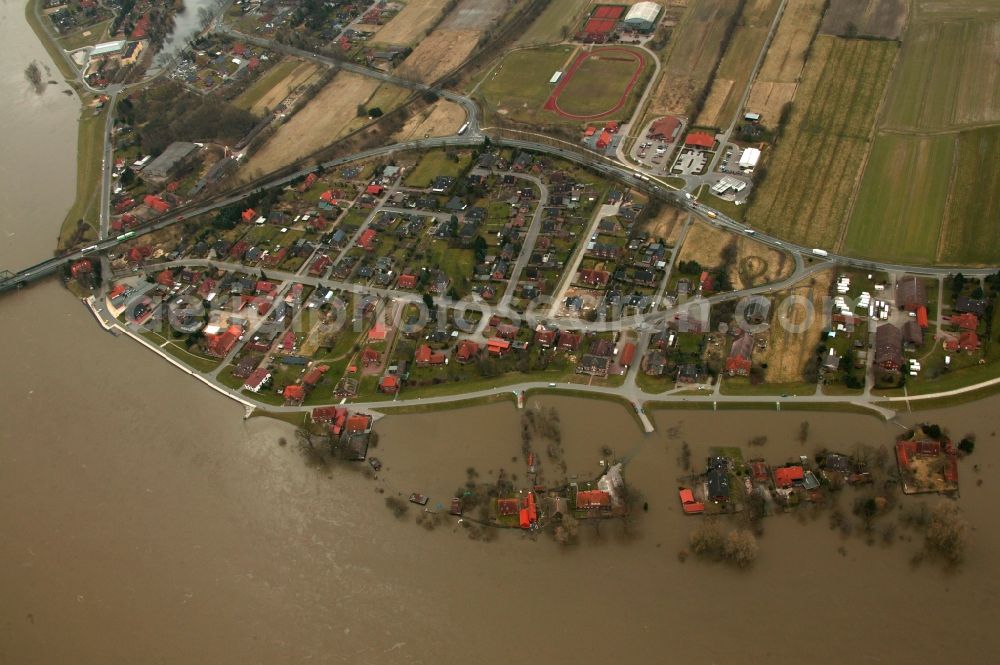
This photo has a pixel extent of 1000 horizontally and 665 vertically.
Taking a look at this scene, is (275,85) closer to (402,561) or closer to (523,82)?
(523,82)

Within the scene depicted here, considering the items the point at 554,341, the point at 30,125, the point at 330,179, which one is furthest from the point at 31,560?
the point at 30,125

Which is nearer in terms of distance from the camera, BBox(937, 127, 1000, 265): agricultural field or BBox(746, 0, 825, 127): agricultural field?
BBox(937, 127, 1000, 265): agricultural field

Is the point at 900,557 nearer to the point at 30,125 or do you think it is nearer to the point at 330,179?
the point at 330,179

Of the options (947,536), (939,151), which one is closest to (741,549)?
(947,536)

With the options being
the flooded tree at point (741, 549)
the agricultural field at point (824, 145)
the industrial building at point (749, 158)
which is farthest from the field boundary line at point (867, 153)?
the flooded tree at point (741, 549)

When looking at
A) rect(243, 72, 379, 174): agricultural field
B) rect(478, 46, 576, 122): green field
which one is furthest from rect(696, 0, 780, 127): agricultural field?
rect(243, 72, 379, 174): agricultural field

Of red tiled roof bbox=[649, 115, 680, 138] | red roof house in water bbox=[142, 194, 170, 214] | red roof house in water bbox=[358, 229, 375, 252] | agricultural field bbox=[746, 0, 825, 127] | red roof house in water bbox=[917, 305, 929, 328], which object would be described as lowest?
red roof house in water bbox=[142, 194, 170, 214]

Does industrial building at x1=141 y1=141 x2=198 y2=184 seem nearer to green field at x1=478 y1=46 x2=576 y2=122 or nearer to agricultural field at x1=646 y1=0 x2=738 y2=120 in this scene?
green field at x1=478 y1=46 x2=576 y2=122
